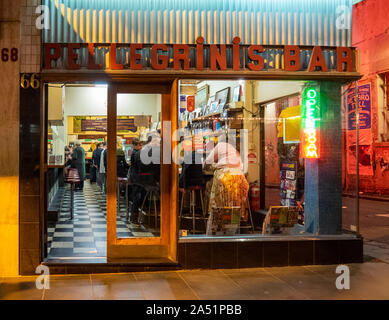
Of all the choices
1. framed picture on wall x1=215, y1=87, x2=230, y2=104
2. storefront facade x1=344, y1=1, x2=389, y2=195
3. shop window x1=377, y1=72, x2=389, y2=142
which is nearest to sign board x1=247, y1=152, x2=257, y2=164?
framed picture on wall x1=215, y1=87, x2=230, y2=104

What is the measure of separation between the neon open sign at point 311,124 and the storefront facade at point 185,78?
0.02 meters

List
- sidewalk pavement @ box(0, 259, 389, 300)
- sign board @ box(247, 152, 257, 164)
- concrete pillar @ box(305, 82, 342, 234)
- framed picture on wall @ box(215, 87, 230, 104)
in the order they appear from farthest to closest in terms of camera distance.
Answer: sign board @ box(247, 152, 257, 164), framed picture on wall @ box(215, 87, 230, 104), concrete pillar @ box(305, 82, 342, 234), sidewalk pavement @ box(0, 259, 389, 300)

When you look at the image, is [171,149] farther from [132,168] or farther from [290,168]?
[290,168]

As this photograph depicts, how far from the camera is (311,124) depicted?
291 inches

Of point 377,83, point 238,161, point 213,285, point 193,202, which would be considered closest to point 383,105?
point 377,83

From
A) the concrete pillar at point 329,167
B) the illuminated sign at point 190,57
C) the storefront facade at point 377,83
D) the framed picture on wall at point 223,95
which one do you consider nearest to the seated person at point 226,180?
the framed picture on wall at point 223,95

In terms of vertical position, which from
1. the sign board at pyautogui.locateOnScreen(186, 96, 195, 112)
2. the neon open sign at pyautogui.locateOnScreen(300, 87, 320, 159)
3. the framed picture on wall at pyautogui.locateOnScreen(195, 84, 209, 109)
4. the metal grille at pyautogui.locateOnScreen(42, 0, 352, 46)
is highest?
the metal grille at pyautogui.locateOnScreen(42, 0, 352, 46)

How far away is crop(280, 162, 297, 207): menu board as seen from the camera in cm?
839

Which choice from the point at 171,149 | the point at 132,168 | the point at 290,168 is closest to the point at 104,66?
the point at 171,149

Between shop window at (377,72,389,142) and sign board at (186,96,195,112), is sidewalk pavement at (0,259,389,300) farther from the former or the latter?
shop window at (377,72,389,142)

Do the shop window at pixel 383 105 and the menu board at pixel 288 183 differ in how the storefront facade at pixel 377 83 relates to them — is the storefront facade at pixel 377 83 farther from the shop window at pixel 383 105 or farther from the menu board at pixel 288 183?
the menu board at pixel 288 183

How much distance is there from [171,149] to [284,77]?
1.89m

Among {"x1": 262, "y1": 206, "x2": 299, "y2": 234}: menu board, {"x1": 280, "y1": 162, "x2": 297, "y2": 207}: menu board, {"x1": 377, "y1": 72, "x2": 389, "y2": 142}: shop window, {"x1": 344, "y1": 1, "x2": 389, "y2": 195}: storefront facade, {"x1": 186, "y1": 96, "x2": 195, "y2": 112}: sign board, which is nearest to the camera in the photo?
{"x1": 262, "y1": 206, "x2": 299, "y2": 234}: menu board

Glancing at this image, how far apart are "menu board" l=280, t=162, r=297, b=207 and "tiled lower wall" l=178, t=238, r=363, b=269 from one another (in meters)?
1.22
